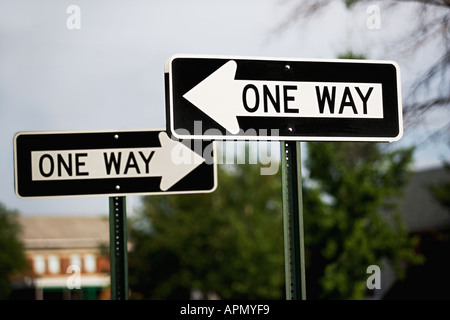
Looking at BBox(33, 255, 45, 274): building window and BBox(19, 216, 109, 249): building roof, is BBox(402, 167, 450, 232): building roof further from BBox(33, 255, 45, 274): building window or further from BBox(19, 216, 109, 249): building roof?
BBox(33, 255, 45, 274): building window

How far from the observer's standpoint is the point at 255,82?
3.29 metres

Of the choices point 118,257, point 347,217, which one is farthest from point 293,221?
point 347,217

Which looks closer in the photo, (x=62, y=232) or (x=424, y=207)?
(x=424, y=207)

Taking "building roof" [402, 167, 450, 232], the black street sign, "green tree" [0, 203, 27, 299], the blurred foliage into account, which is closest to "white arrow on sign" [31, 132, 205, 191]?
the black street sign

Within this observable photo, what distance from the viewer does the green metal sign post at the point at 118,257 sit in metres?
5.01

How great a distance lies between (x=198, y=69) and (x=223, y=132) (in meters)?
0.29

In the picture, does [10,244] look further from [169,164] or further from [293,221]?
[293,221]

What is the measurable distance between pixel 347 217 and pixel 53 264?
60.4 metres

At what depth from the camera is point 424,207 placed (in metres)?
52.3

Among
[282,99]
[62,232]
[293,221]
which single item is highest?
[282,99]

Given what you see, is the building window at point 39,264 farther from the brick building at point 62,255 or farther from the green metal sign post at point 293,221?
the green metal sign post at point 293,221
